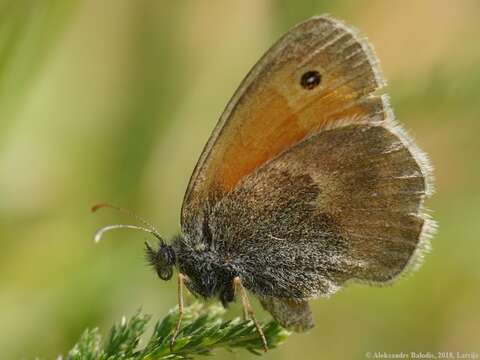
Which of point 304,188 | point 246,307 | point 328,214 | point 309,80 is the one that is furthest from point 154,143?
point 246,307

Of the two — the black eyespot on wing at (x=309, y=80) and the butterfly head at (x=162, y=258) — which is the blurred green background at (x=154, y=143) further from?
the black eyespot on wing at (x=309, y=80)

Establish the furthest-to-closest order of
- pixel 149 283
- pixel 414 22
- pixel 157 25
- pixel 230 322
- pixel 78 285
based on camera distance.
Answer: pixel 414 22
pixel 157 25
pixel 149 283
pixel 78 285
pixel 230 322

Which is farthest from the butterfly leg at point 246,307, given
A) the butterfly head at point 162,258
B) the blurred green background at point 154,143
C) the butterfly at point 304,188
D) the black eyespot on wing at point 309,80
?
the blurred green background at point 154,143

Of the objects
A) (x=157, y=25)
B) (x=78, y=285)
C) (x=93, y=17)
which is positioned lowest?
(x=78, y=285)

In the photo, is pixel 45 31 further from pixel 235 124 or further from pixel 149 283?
pixel 149 283

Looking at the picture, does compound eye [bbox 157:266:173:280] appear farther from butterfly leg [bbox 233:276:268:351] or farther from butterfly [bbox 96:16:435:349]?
butterfly leg [bbox 233:276:268:351]

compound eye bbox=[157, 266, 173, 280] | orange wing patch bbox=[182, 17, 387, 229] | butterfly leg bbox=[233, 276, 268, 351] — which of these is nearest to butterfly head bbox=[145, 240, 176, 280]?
compound eye bbox=[157, 266, 173, 280]

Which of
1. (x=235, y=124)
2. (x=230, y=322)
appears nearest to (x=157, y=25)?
(x=235, y=124)
